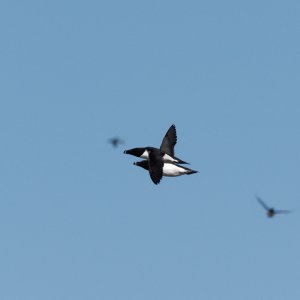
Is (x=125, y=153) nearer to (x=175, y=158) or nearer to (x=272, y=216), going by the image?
(x=175, y=158)

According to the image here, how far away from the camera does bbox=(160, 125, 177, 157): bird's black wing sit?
62.5 meters

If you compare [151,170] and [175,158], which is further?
[175,158]

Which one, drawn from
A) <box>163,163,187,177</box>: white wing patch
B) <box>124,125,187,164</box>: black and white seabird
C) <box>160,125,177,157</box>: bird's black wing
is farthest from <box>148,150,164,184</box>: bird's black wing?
<box>160,125,177,157</box>: bird's black wing

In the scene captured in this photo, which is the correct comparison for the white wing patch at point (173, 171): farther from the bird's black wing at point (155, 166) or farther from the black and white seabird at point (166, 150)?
the bird's black wing at point (155, 166)

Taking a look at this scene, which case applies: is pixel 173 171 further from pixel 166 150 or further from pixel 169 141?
pixel 169 141

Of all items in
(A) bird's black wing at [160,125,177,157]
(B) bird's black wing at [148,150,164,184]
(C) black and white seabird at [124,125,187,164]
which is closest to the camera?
(B) bird's black wing at [148,150,164,184]

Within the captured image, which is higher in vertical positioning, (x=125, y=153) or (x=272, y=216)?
(x=125, y=153)

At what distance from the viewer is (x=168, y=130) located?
63.0 meters

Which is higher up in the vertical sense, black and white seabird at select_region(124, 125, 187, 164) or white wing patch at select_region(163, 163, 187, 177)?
black and white seabird at select_region(124, 125, 187, 164)

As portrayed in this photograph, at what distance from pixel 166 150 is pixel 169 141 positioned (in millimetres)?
629

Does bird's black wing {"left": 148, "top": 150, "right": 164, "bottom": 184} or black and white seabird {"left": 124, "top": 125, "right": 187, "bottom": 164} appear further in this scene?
black and white seabird {"left": 124, "top": 125, "right": 187, "bottom": 164}

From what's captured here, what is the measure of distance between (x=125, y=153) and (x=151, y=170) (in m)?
7.59

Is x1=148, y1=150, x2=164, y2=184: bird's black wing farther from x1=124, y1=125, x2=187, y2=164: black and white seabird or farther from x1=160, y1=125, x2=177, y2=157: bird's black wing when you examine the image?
x1=160, y1=125, x2=177, y2=157: bird's black wing

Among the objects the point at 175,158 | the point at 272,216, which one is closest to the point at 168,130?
the point at 175,158
